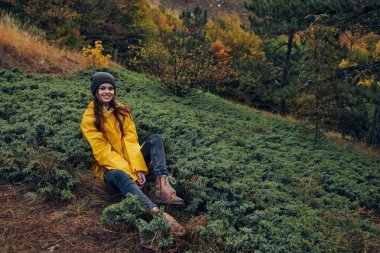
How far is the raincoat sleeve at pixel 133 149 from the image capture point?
4590 millimetres

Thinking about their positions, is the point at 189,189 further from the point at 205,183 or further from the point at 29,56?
the point at 29,56

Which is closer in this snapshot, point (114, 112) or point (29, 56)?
point (114, 112)

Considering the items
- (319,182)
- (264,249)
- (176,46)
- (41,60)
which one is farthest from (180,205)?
(176,46)

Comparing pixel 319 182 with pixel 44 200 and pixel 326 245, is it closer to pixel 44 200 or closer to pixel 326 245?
pixel 326 245

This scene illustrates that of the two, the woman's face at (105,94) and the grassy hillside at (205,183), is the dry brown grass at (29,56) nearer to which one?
the grassy hillside at (205,183)

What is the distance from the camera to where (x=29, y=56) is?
396 inches

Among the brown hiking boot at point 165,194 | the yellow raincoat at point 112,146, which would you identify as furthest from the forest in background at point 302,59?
the brown hiking boot at point 165,194

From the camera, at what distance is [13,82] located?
779 centimetres

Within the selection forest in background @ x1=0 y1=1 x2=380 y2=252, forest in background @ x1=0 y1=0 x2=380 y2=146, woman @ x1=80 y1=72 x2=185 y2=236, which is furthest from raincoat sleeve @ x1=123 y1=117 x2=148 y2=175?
forest in background @ x1=0 y1=0 x2=380 y2=146

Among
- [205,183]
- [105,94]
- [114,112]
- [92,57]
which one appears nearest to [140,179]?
[205,183]

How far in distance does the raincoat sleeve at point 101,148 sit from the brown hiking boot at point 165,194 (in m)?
0.44

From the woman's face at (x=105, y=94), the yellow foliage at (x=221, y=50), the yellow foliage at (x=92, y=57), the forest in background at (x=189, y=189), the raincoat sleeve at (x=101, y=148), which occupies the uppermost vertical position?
the yellow foliage at (x=221, y=50)

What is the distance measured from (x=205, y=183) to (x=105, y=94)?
172cm

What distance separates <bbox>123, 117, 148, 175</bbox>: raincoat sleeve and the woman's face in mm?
362
